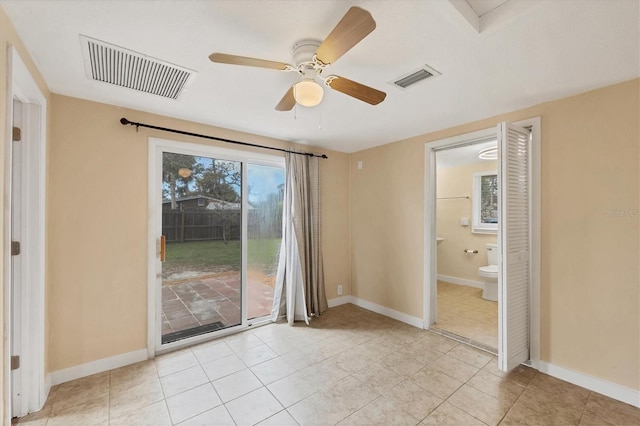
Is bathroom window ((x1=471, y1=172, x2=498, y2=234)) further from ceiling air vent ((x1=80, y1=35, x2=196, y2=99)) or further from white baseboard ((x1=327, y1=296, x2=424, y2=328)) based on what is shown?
ceiling air vent ((x1=80, y1=35, x2=196, y2=99))

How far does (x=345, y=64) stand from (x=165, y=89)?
1444 mm

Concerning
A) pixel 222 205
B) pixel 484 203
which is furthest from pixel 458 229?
pixel 222 205

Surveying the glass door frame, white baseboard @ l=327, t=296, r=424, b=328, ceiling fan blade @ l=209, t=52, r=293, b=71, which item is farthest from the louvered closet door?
the glass door frame

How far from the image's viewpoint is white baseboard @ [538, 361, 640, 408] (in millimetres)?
1953

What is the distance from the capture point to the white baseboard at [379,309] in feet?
11.1

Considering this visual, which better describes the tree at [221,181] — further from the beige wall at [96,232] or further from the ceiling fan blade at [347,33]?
the ceiling fan blade at [347,33]

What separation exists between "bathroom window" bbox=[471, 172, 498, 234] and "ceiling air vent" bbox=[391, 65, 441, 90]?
3707mm

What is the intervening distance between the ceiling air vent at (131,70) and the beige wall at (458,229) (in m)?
4.97

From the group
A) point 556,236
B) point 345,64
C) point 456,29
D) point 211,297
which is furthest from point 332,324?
point 456,29

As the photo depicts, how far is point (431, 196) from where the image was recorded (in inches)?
130

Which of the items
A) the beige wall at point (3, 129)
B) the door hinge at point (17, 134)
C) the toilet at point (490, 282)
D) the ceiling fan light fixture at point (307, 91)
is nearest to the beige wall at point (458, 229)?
the toilet at point (490, 282)

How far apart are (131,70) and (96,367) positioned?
2468 millimetres

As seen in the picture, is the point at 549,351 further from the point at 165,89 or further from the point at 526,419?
the point at 165,89

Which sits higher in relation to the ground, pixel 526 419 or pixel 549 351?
pixel 549 351
